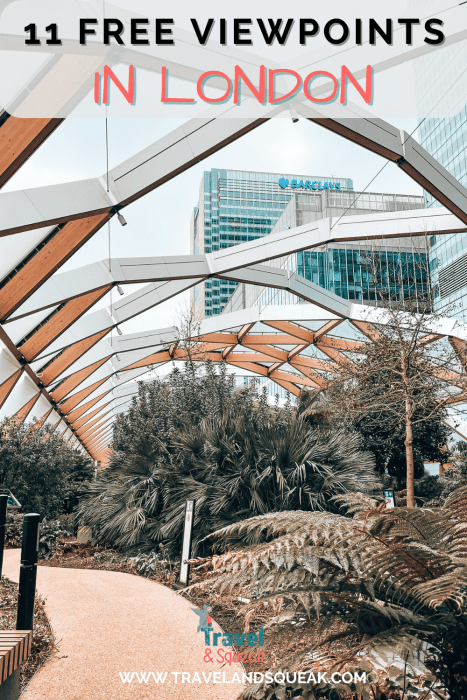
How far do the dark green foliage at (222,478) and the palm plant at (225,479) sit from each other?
0.01 metres

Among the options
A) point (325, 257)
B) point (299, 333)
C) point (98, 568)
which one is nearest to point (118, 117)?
point (98, 568)

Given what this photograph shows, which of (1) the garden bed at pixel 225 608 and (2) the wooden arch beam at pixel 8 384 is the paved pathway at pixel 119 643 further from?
(2) the wooden arch beam at pixel 8 384

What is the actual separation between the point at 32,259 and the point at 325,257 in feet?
114

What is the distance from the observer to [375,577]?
2.53 metres

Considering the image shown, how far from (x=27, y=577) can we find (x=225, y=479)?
398 centimetres

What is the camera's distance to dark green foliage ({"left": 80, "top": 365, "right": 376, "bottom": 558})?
6852 millimetres

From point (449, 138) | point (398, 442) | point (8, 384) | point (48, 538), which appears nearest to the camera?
point (48, 538)

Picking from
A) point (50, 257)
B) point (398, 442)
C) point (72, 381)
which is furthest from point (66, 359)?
point (398, 442)

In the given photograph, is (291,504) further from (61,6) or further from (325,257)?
(325,257)

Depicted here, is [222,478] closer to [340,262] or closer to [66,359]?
[66,359]

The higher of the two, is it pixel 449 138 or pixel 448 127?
pixel 448 127

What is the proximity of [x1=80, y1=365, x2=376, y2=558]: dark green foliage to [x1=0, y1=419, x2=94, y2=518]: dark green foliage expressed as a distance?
2.51 m

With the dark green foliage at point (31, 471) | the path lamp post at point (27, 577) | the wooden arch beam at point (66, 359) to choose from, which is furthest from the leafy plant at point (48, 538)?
the wooden arch beam at point (66, 359)

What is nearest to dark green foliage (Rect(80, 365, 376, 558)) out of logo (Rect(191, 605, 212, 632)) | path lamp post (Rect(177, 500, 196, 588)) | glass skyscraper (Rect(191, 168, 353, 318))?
path lamp post (Rect(177, 500, 196, 588))
